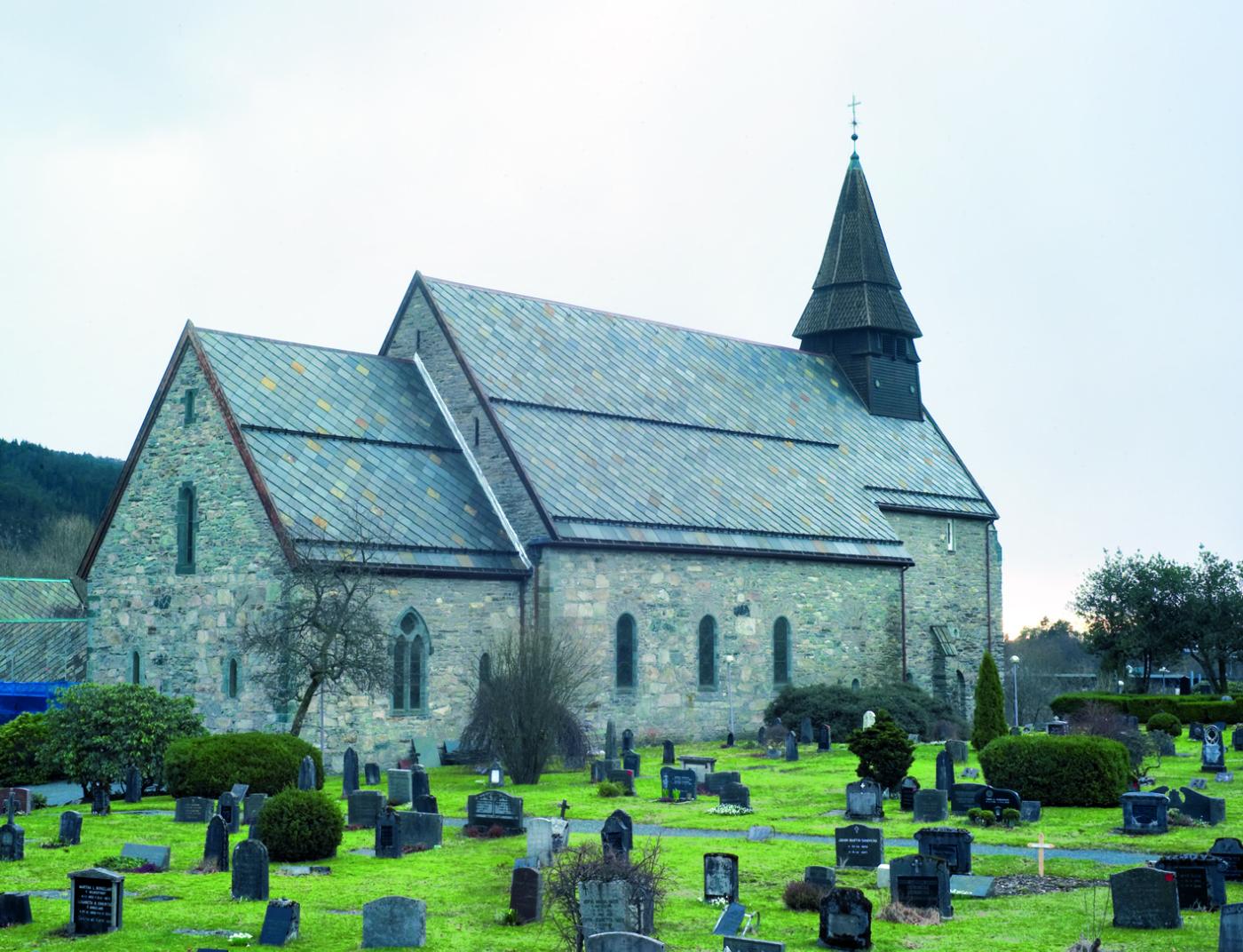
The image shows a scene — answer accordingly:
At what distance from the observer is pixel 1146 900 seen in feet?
54.0

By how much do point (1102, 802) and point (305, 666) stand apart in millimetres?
16058

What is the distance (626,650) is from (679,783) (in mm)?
11462

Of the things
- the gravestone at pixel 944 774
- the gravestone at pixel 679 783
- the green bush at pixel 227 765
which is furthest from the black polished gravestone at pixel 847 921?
the green bush at pixel 227 765

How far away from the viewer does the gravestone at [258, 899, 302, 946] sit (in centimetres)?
1633

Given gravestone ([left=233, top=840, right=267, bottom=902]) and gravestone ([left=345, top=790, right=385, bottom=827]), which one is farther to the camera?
gravestone ([left=345, top=790, right=385, bottom=827])

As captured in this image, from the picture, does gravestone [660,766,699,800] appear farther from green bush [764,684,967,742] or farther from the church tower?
the church tower

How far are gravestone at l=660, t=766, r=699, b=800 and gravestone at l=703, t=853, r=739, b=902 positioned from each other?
10.9 m

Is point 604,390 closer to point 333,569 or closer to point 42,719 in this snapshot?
point 333,569

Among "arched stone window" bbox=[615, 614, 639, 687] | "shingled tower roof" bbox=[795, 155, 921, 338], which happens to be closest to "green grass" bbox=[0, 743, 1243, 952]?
"arched stone window" bbox=[615, 614, 639, 687]

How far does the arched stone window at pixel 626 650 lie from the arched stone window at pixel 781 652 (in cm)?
536

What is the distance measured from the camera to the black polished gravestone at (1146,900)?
1638cm

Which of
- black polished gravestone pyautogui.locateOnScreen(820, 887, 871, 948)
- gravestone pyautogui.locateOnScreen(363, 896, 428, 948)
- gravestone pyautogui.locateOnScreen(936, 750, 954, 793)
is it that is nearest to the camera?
black polished gravestone pyautogui.locateOnScreen(820, 887, 871, 948)

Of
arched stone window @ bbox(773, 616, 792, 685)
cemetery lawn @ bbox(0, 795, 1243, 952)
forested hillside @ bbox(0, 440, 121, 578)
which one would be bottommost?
cemetery lawn @ bbox(0, 795, 1243, 952)

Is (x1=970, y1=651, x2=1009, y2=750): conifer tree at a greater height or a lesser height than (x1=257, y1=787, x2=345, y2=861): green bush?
greater
